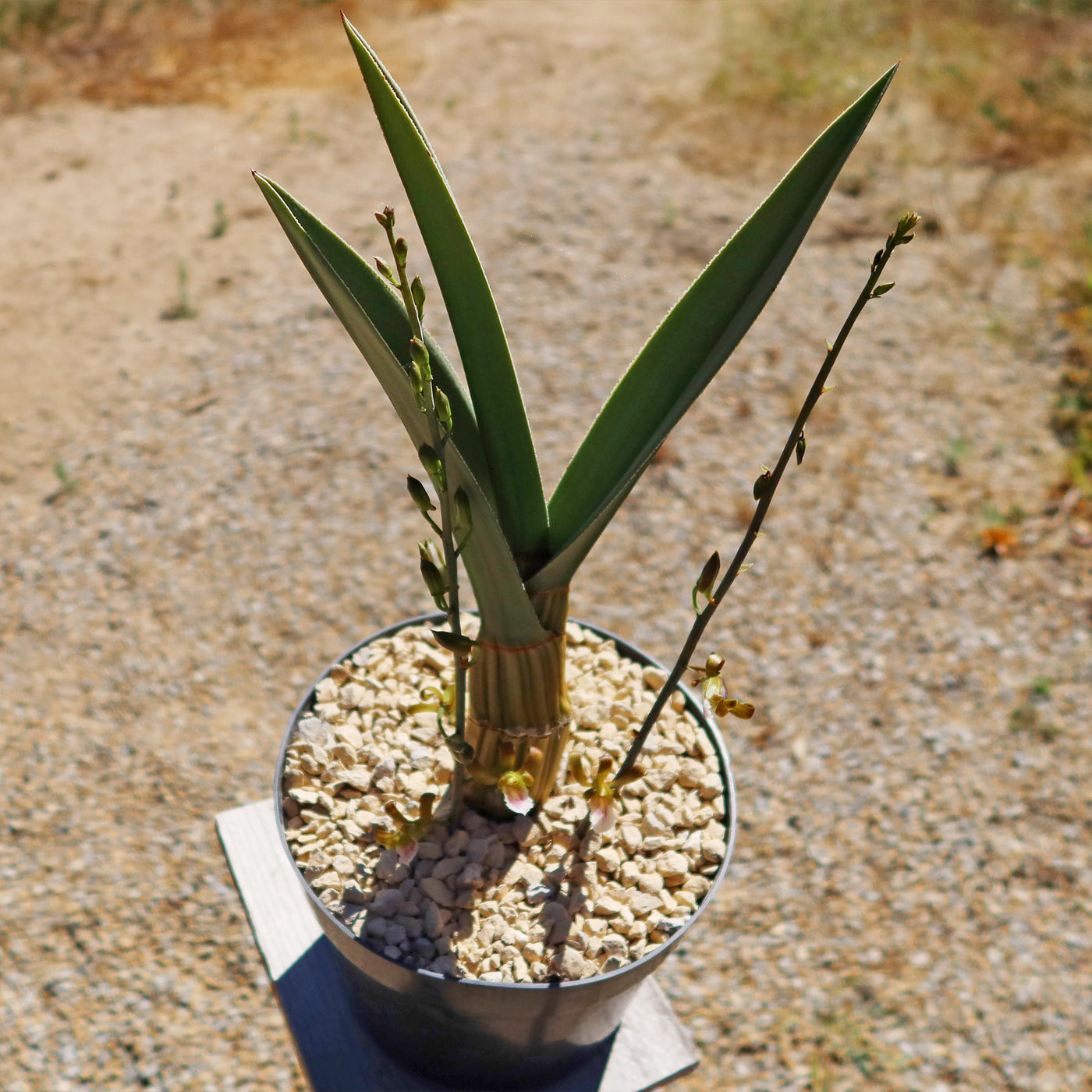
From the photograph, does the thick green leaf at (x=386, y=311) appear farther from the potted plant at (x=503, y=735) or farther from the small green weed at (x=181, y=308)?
the small green weed at (x=181, y=308)

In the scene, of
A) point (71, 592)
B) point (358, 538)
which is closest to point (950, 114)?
point (358, 538)

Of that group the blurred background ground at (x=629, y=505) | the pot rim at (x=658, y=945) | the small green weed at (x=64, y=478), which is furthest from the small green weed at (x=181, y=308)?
the pot rim at (x=658, y=945)

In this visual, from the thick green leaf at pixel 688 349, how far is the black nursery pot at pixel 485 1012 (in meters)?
0.40

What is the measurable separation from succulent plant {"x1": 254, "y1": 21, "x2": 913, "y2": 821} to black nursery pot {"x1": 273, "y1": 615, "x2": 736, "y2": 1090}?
146mm

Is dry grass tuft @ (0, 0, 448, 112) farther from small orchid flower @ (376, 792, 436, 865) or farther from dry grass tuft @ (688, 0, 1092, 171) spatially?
small orchid flower @ (376, 792, 436, 865)

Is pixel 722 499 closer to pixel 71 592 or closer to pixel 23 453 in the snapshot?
pixel 71 592

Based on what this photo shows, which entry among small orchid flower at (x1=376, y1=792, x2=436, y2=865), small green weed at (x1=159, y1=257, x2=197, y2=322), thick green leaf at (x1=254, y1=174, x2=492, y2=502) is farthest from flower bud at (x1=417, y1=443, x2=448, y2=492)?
small green weed at (x1=159, y1=257, x2=197, y2=322)

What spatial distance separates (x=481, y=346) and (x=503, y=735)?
0.43m

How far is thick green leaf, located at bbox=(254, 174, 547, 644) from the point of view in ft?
2.73

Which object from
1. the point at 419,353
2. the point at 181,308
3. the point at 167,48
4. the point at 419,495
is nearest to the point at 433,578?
the point at 419,495

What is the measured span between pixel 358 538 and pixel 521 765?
167 cm

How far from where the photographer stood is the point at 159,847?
80.0 inches

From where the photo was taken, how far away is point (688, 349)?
3.27 feet

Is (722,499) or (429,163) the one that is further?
(722,499)
